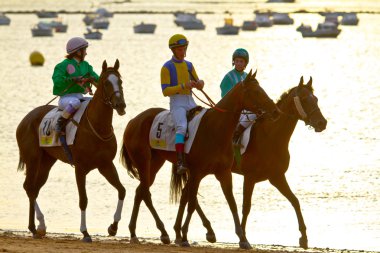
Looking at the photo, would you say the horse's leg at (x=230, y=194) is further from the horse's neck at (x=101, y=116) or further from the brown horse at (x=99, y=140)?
the horse's neck at (x=101, y=116)

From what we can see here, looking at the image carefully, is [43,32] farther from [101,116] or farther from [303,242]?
[101,116]

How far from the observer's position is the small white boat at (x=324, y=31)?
589ft

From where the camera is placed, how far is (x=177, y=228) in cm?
2086

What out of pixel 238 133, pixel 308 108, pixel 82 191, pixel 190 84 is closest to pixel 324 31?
pixel 238 133

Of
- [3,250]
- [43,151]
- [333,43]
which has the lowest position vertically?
[3,250]

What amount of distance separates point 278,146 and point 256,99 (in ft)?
6.62

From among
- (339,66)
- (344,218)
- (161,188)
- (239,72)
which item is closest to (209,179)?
(161,188)

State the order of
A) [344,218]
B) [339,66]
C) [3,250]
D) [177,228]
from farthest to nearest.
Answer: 1. [339,66]
2. [344,218]
3. [177,228]
4. [3,250]

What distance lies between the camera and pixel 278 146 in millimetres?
21703

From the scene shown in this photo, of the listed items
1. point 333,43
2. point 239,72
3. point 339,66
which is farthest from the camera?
point 333,43

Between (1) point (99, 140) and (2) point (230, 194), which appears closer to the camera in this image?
(2) point (230, 194)

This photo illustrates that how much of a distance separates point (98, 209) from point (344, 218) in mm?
6464

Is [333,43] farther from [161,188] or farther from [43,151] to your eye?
[43,151]

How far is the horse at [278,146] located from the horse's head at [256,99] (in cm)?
133
